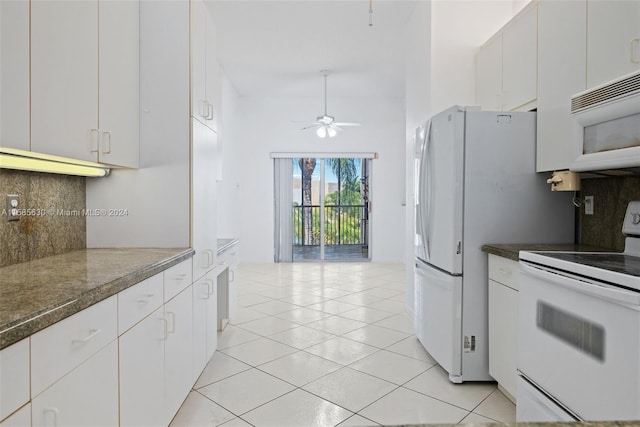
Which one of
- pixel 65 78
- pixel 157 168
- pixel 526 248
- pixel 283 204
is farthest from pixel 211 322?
pixel 283 204

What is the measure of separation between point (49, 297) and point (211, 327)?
5.95 ft

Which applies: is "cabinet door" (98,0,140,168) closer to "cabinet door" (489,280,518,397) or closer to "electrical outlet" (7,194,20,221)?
"electrical outlet" (7,194,20,221)

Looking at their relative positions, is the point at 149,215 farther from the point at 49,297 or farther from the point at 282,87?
the point at 282,87

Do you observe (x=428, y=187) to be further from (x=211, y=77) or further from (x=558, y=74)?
(x=211, y=77)

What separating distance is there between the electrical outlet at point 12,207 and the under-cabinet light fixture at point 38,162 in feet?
0.42

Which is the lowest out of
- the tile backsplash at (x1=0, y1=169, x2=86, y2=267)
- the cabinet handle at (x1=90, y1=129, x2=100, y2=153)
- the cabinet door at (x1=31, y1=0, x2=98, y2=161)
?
the tile backsplash at (x1=0, y1=169, x2=86, y2=267)

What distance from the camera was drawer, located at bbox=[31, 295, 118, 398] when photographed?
0.95 metres

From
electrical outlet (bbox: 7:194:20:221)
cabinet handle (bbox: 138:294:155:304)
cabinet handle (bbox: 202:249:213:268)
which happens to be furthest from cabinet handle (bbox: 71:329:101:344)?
cabinet handle (bbox: 202:249:213:268)

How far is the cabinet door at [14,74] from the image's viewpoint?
130 cm

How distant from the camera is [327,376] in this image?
2.68m

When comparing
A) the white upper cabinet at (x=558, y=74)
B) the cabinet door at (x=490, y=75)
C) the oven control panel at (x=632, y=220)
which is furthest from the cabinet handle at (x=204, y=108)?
the oven control panel at (x=632, y=220)

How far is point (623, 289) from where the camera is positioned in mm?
1333

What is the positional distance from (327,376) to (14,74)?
227 centimetres

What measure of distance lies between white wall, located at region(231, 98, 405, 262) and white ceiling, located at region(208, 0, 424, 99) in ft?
1.58
